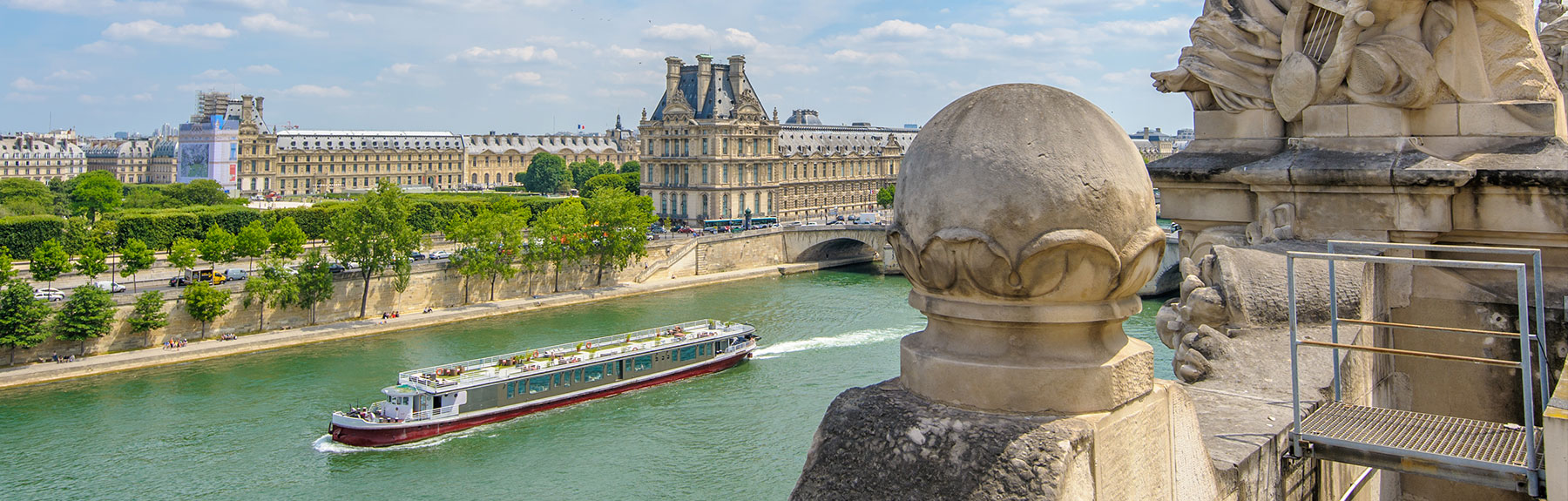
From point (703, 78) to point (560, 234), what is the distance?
27.5 meters

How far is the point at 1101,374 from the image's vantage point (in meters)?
2.56

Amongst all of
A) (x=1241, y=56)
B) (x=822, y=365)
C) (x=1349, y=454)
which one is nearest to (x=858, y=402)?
(x=1349, y=454)

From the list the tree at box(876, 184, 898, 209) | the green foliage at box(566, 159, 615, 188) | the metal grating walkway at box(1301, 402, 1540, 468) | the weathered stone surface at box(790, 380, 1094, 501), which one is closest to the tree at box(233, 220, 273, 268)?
the tree at box(876, 184, 898, 209)

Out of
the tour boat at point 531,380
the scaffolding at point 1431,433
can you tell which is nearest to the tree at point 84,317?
the tour boat at point 531,380

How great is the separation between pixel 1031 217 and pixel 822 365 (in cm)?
2539

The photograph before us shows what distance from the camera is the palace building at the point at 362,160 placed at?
10225 cm

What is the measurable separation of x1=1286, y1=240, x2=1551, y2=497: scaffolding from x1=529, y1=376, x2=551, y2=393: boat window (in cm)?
2163

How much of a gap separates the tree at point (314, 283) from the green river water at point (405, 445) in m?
2.79

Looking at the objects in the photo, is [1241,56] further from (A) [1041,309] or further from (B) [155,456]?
(B) [155,456]

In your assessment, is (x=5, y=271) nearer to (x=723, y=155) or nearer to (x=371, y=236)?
(x=371, y=236)

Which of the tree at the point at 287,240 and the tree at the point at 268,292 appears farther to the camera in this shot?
the tree at the point at 287,240

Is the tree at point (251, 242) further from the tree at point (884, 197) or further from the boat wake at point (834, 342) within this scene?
the tree at point (884, 197)

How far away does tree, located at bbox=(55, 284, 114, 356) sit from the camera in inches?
1114

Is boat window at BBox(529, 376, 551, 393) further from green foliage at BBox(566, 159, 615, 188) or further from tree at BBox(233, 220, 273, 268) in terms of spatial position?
green foliage at BBox(566, 159, 615, 188)
